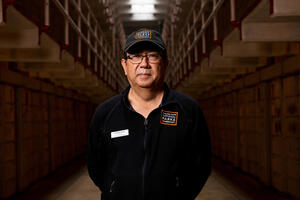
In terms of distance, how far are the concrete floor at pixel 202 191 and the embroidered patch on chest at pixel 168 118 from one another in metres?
4.96

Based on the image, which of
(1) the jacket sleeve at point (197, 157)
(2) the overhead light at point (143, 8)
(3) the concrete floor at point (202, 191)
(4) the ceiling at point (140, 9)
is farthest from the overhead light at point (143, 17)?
(1) the jacket sleeve at point (197, 157)

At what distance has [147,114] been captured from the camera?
2.10 metres

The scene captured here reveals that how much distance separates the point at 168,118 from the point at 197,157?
382mm

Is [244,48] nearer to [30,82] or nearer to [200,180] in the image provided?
[200,180]

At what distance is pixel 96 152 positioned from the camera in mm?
2281

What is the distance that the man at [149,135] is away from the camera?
1.96 metres

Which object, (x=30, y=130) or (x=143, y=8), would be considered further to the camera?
(x=143, y=8)

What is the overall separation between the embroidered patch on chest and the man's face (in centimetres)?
20

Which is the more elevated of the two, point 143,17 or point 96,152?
point 143,17

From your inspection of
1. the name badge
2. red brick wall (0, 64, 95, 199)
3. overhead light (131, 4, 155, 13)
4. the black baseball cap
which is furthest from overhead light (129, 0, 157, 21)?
the name badge

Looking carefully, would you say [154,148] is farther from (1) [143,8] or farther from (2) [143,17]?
(2) [143,17]

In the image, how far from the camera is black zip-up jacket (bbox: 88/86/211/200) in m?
1.96

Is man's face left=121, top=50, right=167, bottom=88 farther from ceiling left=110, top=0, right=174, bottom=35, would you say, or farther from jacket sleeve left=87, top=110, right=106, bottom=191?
ceiling left=110, top=0, right=174, bottom=35

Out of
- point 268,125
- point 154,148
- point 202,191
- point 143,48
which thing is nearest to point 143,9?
point 268,125
